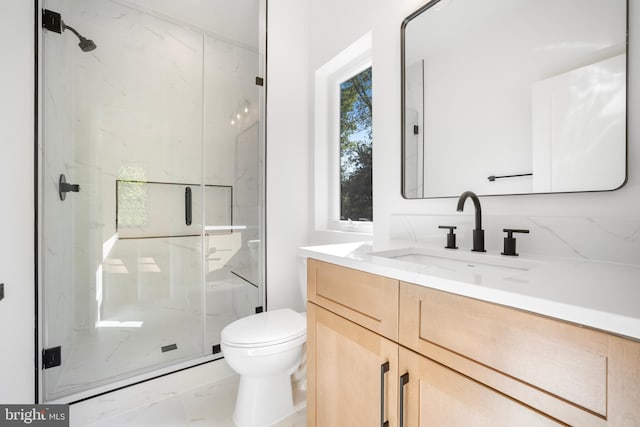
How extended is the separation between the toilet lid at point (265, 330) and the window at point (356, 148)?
0.79 metres

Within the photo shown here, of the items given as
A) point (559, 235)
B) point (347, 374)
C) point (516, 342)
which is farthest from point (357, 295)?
point (559, 235)

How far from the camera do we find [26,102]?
122 cm

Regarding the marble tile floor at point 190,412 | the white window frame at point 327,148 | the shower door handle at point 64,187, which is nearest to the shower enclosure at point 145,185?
Result: the shower door handle at point 64,187

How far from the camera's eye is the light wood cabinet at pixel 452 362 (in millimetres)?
425

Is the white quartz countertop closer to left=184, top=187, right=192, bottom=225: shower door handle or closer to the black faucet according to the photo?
the black faucet

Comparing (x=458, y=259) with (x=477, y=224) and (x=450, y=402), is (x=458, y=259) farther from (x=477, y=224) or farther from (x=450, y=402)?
(x=450, y=402)

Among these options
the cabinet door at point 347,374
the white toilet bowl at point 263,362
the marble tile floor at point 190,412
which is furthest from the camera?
the marble tile floor at point 190,412

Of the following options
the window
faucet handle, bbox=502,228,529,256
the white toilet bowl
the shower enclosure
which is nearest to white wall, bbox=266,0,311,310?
the shower enclosure

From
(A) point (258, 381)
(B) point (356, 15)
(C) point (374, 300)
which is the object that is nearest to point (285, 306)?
(A) point (258, 381)

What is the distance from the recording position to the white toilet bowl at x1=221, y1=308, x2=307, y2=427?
4.05 ft

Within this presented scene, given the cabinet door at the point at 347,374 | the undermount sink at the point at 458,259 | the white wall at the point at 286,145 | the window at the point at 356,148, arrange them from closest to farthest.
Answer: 1. the cabinet door at the point at 347,374
2. the undermount sink at the point at 458,259
3. the window at the point at 356,148
4. the white wall at the point at 286,145

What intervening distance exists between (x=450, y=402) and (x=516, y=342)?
0.22m

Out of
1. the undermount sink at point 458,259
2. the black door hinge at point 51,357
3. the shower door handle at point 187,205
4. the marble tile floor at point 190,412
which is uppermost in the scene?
the shower door handle at point 187,205

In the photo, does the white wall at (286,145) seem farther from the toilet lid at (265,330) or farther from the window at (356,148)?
the toilet lid at (265,330)
